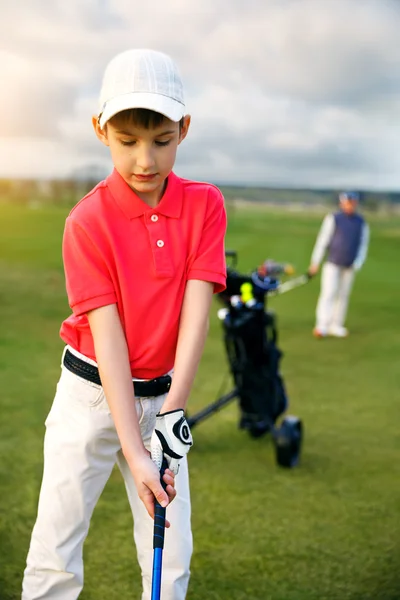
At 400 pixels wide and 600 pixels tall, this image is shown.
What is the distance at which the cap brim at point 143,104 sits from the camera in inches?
76.3

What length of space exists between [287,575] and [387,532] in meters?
0.60

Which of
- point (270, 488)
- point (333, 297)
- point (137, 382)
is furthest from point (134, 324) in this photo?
point (333, 297)

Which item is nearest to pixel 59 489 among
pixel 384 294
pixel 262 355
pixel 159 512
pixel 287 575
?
pixel 159 512

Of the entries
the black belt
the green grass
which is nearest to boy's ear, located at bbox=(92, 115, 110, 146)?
the black belt

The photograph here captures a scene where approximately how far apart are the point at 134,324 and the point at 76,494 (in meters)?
0.50

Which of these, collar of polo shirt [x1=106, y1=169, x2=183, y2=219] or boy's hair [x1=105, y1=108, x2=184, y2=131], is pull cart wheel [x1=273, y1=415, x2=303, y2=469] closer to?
collar of polo shirt [x1=106, y1=169, x2=183, y2=219]

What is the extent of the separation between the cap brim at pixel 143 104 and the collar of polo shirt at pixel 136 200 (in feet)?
0.70

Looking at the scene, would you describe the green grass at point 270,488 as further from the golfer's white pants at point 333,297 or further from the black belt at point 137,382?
the black belt at point 137,382

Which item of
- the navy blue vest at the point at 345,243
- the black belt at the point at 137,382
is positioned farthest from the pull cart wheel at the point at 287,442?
the navy blue vest at the point at 345,243

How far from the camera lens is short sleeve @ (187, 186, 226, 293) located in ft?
7.20

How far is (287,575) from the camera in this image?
10.4ft

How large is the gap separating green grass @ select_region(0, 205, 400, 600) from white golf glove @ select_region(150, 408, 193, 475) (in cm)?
117

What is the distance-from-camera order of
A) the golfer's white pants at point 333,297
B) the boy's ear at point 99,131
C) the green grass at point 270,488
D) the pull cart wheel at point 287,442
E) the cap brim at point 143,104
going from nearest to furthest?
the cap brim at point 143,104, the boy's ear at point 99,131, the green grass at point 270,488, the pull cart wheel at point 287,442, the golfer's white pants at point 333,297

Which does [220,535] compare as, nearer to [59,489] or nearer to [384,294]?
[59,489]
